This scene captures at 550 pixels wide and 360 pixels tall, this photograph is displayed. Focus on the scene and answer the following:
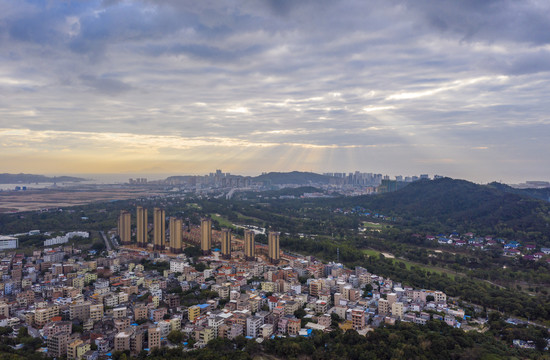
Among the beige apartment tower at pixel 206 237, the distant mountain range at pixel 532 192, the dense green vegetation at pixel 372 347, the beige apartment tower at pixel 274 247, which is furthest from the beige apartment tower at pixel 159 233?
the distant mountain range at pixel 532 192

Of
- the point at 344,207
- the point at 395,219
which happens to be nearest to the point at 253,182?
the point at 344,207

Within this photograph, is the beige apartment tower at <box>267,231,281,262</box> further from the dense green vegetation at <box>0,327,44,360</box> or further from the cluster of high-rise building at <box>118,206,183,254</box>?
the dense green vegetation at <box>0,327,44,360</box>

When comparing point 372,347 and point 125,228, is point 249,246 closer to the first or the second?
point 125,228

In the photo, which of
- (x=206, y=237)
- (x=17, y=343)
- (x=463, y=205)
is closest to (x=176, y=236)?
(x=206, y=237)

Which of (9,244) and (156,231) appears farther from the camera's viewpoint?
(156,231)

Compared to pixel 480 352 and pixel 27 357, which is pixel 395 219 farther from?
pixel 27 357

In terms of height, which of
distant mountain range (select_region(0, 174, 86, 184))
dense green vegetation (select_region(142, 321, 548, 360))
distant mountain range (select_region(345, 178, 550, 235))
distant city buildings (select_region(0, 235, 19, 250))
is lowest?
dense green vegetation (select_region(142, 321, 548, 360))

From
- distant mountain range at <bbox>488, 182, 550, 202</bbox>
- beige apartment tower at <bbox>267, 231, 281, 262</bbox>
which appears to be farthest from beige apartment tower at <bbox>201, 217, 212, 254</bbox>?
distant mountain range at <bbox>488, 182, 550, 202</bbox>

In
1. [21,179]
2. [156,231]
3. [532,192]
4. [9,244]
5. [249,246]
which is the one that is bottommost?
[9,244]
